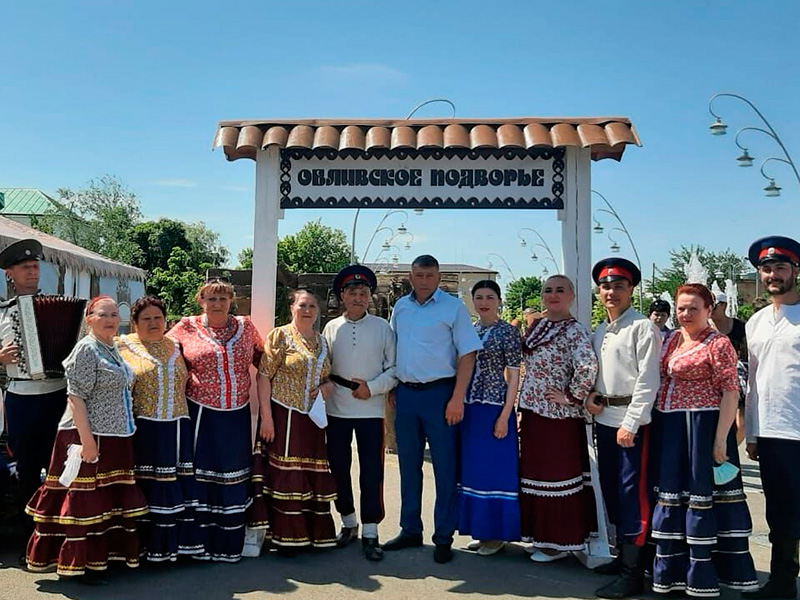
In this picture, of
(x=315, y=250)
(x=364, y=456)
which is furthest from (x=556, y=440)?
(x=315, y=250)

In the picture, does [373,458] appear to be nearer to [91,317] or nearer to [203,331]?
[203,331]

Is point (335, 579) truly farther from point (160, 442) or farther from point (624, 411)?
point (624, 411)

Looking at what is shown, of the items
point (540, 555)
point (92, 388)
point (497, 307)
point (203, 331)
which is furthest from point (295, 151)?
point (540, 555)

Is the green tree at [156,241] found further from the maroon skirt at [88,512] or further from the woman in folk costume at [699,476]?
the woman in folk costume at [699,476]

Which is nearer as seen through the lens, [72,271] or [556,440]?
[556,440]

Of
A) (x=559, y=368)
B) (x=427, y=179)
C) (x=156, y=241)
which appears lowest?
(x=559, y=368)

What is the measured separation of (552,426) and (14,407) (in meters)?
3.43

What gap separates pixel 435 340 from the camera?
464cm

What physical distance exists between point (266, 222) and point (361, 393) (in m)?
1.52

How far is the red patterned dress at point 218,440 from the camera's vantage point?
448cm

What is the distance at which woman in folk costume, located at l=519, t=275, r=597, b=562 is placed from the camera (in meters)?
4.48

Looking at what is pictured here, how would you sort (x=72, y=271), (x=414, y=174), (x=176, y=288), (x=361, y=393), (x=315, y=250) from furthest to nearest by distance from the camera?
1. (x=315, y=250)
2. (x=176, y=288)
3. (x=72, y=271)
4. (x=414, y=174)
5. (x=361, y=393)

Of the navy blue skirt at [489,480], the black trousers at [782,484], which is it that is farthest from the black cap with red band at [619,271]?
the black trousers at [782,484]

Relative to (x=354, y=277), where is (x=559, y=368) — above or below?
below
